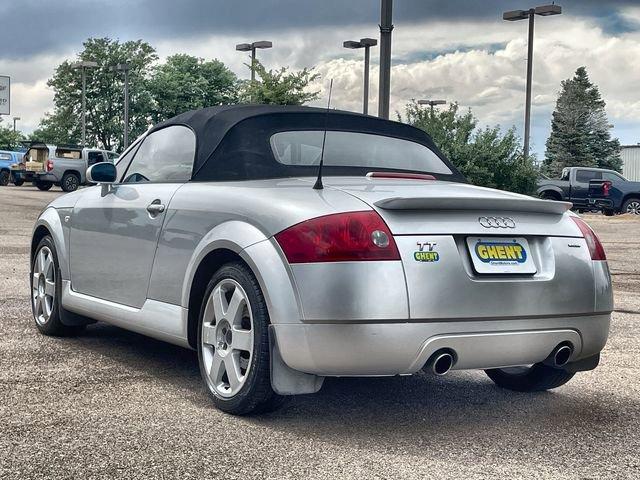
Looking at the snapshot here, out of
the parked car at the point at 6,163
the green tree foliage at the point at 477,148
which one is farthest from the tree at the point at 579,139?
the green tree foliage at the point at 477,148

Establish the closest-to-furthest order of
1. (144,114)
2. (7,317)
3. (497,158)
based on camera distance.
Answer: (7,317) → (497,158) → (144,114)

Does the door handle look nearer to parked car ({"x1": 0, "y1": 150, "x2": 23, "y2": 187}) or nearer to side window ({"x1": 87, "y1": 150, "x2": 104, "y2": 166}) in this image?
side window ({"x1": 87, "y1": 150, "x2": 104, "y2": 166})

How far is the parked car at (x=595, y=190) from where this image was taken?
103ft

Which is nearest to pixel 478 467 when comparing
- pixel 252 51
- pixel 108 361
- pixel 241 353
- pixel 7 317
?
pixel 241 353

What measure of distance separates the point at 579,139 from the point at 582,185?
42079 millimetres

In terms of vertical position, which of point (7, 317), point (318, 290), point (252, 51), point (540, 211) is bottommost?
point (7, 317)

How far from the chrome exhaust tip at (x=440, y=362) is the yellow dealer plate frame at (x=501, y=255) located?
0.39m

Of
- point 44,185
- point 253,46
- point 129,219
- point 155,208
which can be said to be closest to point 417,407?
point 155,208

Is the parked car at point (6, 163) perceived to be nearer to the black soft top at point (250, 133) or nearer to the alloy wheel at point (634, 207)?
the alloy wheel at point (634, 207)

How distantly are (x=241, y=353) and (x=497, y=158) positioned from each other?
2155cm

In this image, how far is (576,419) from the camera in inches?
Answer: 181

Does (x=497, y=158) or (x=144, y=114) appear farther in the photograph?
(x=144, y=114)

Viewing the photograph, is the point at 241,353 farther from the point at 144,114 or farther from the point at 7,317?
the point at 144,114

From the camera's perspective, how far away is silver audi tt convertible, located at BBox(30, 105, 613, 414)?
394 centimetres
